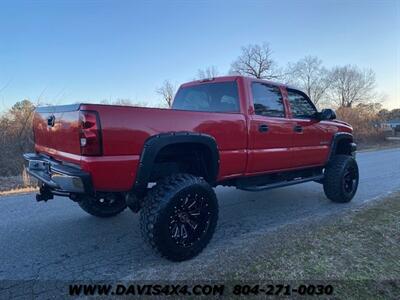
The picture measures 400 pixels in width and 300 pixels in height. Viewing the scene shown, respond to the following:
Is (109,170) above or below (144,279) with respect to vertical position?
above

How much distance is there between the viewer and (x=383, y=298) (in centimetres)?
290

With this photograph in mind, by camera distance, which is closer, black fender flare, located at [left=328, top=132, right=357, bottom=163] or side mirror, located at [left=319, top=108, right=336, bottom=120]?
side mirror, located at [left=319, top=108, right=336, bottom=120]

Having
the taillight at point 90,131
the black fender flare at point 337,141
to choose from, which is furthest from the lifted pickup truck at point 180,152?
the black fender flare at point 337,141

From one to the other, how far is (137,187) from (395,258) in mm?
2919

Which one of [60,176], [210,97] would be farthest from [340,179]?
[60,176]

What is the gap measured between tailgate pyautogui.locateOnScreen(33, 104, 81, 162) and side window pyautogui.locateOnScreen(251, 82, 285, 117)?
2376mm

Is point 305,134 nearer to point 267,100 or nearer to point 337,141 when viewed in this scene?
point 267,100

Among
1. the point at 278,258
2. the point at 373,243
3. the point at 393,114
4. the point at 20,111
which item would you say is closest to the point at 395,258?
the point at 373,243

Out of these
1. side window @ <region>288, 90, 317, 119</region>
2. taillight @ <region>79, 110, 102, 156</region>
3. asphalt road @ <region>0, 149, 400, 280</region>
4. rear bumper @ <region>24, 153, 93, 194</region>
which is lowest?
asphalt road @ <region>0, 149, 400, 280</region>

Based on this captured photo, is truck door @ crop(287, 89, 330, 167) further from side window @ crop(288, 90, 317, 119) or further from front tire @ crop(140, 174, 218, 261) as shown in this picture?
front tire @ crop(140, 174, 218, 261)

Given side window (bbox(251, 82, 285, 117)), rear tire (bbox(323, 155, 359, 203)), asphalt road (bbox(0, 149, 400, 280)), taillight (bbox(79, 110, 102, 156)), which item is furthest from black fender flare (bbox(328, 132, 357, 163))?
taillight (bbox(79, 110, 102, 156))

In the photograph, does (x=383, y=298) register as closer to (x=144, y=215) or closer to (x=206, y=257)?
(x=206, y=257)

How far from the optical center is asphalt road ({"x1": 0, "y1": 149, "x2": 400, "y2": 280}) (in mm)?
3305

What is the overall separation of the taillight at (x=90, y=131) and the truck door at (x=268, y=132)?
A: 6.65 ft
